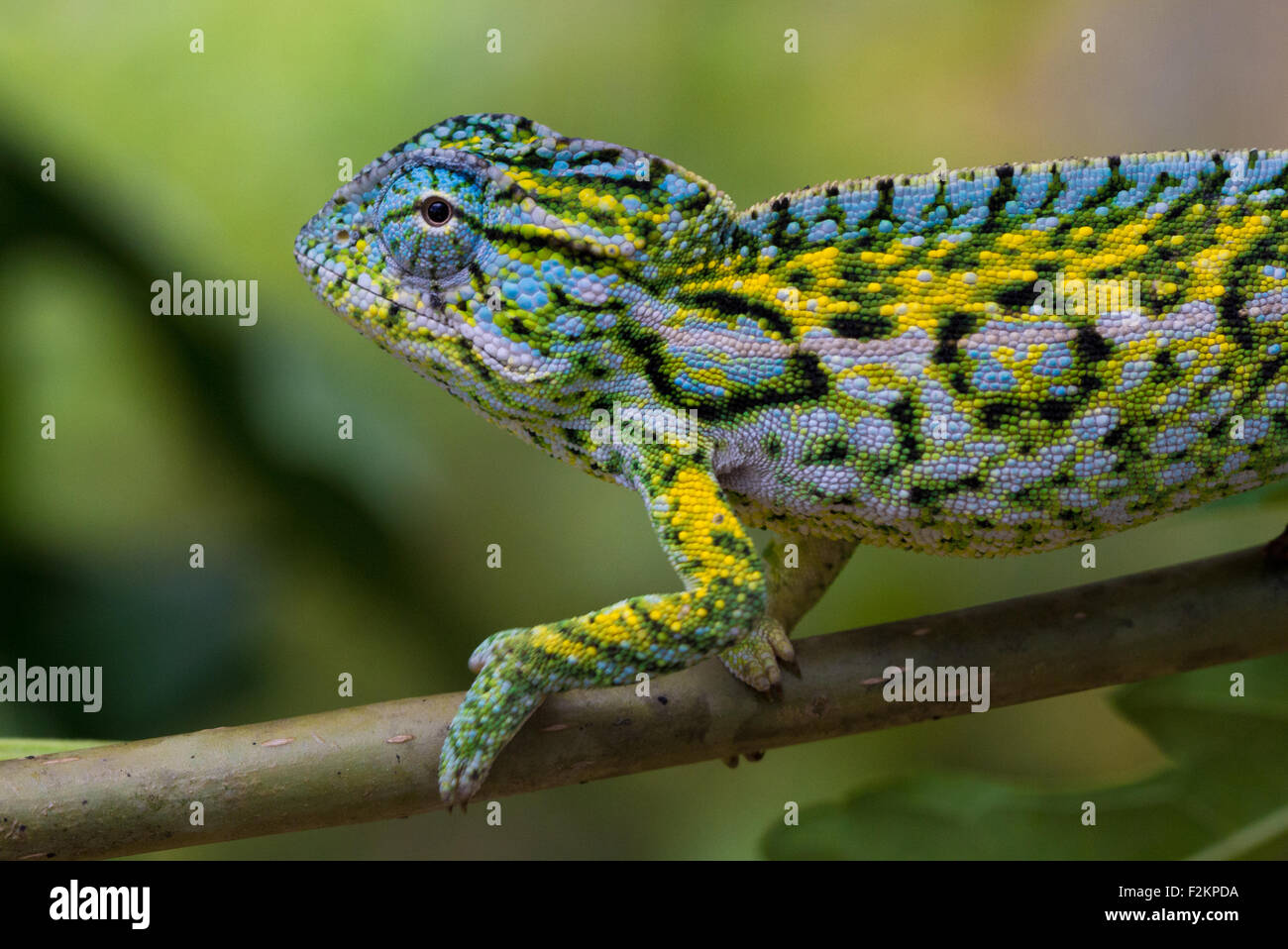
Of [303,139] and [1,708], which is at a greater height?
[303,139]

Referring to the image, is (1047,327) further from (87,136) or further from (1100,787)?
(87,136)

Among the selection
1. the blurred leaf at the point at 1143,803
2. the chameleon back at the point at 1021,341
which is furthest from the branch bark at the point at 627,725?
the blurred leaf at the point at 1143,803

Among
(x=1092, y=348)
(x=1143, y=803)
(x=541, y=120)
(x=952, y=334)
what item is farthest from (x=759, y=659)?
(x=541, y=120)

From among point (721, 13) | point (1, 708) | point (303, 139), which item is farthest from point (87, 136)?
point (721, 13)

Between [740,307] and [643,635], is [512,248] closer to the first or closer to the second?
[740,307]

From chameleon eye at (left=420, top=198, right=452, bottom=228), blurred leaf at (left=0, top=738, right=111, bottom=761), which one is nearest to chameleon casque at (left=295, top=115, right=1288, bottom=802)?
chameleon eye at (left=420, top=198, right=452, bottom=228)

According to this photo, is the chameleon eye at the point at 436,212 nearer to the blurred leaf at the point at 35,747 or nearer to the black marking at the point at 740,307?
the black marking at the point at 740,307

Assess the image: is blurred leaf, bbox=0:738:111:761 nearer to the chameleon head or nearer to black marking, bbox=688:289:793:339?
the chameleon head
